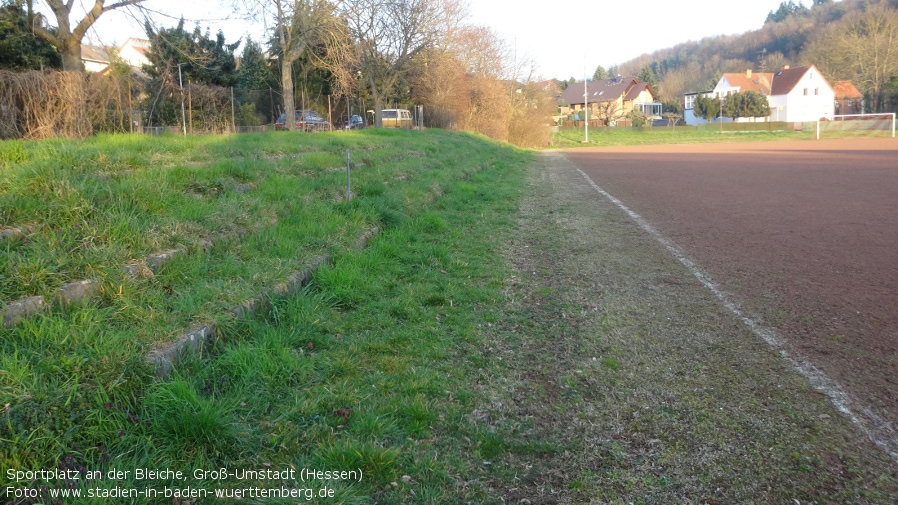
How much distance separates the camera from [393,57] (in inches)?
1326

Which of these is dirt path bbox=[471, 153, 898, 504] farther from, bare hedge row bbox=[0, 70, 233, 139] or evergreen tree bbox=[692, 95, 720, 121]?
evergreen tree bbox=[692, 95, 720, 121]

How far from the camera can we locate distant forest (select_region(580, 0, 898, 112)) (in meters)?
70.4

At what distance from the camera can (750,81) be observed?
308 ft

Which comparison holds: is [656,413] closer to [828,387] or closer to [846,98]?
[828,387]

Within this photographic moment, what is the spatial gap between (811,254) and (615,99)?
100132mm

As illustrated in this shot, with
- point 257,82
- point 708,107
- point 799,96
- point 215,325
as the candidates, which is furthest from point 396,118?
point 799,96

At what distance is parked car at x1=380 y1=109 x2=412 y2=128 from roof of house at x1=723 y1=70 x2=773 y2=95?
72.4 meters

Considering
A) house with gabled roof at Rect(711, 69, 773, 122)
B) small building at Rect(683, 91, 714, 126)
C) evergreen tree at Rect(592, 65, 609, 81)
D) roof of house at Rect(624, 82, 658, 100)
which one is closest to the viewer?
house with gabled roof at Rect(711, 69, 773, 122)

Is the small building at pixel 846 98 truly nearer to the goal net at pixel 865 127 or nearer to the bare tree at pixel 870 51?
the bare tree at pixel 870 51

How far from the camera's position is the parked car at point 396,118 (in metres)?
38.4

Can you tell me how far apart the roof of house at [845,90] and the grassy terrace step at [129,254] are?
94.6 meters

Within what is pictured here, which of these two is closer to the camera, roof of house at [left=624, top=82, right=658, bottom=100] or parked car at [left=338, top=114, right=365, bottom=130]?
parked car at [left=338, top=114, right=365, bottom=130]

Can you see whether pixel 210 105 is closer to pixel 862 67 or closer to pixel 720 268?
pixel 720 268

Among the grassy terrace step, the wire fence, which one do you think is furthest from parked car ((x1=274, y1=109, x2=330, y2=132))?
the grassy terrace step
